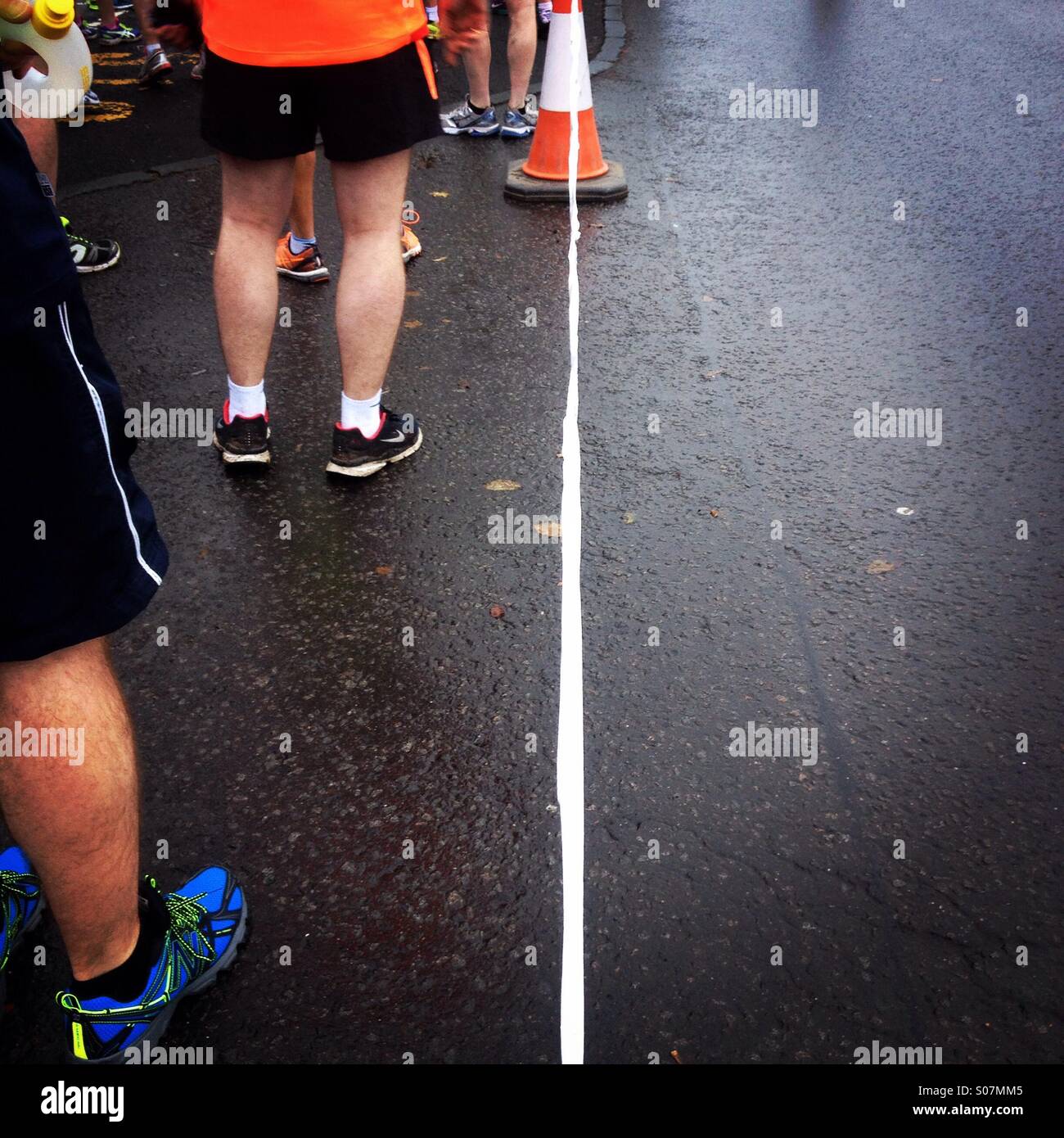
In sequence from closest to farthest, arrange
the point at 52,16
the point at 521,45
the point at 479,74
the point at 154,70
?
the point at 52,16 → the point at 479,74 → the point at 521,45 → the point at 154,70

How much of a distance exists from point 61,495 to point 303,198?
11.2ft

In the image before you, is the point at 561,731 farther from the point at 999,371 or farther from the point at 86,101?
the point at 86,101

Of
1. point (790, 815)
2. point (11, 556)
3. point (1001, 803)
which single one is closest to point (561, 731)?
point (790, 815)

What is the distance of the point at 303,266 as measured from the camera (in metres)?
4.90

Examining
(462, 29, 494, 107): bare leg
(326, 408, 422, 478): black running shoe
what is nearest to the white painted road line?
(326, 408, 422, 478): black running shoe

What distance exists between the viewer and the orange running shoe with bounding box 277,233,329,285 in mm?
4883

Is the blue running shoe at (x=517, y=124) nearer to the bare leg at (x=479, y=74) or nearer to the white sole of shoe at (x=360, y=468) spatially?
the bare leg at (x=479, y=74)

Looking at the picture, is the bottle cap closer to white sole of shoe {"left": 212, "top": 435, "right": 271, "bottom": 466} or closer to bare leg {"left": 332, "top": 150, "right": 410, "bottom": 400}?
bare leg {"left": 332, "top": 150, "right": 410, "bottom": 400}

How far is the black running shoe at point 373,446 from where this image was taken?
3.60 metres

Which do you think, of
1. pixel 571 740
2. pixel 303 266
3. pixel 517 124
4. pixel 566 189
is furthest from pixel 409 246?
pixel 571 740

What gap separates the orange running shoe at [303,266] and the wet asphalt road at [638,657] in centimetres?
9

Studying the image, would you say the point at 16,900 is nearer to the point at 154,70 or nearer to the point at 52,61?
the point at 52,61

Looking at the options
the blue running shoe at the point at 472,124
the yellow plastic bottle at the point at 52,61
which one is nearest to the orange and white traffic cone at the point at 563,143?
the blue running shoe at the point at 472,124

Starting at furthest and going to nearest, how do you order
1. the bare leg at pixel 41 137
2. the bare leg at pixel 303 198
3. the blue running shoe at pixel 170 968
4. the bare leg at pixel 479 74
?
the bare leg at pixel 479 74 → the bare leg at pixel 303 198 → the bare leg at pixel 41 137 → the blue running shoe at pixel 170 968
